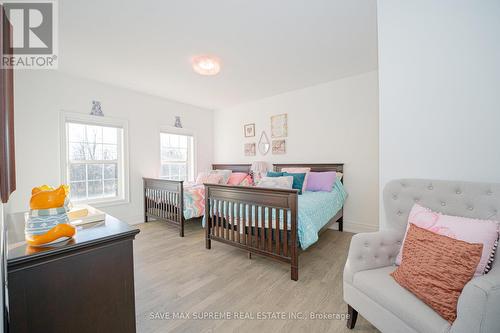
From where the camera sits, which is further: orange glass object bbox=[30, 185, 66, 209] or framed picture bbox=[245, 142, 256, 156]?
framed picture bbox=[245, 142, 256, 156]

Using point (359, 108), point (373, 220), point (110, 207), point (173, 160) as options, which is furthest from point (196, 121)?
point (373, 220)

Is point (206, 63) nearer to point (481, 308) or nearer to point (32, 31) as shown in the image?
point (32, 31)

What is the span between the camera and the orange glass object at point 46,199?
844 mm

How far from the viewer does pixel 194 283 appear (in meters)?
1.92

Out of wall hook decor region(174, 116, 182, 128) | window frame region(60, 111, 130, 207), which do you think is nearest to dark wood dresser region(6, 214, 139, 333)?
window frame region(60, 111, 130, 207)

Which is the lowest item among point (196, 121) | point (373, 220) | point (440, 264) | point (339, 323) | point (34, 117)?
point (339, 323)

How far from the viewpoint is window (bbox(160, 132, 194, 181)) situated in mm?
4391

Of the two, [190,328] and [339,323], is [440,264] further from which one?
[190,328]

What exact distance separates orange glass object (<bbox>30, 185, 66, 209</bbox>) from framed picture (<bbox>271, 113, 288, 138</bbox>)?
3.54 meters

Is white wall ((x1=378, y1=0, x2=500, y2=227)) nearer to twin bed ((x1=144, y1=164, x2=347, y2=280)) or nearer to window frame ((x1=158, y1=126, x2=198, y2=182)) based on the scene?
twin bed ((x1=144, y1=164, x2=347, y2=280))

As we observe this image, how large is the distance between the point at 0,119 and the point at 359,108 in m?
3.67

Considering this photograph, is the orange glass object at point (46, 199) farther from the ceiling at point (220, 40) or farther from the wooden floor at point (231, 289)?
the ceiling at point (220, 40)

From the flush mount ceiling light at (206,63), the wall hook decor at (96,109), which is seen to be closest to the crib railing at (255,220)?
the flush mount ceiling light at (206,63)

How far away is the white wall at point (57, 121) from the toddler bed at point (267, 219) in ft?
6.67
